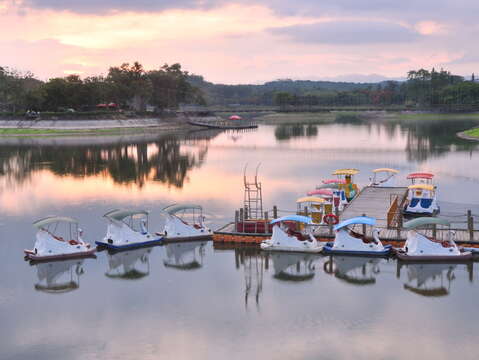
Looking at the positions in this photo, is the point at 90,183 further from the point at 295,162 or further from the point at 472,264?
the point at 472,264

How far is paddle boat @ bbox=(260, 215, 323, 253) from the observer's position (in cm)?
3647

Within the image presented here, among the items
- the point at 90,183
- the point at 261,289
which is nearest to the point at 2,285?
the point at 261,289

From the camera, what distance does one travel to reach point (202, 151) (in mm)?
110000

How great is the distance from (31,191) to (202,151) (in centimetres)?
5095

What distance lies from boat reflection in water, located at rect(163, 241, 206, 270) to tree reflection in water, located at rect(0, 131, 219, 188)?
25.3m

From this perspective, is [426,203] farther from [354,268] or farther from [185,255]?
[185,255]


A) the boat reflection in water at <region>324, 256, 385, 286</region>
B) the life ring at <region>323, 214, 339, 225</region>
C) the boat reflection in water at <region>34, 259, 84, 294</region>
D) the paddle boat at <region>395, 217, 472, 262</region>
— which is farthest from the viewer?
the life ring at <region>323, 214, 339, 225</region>

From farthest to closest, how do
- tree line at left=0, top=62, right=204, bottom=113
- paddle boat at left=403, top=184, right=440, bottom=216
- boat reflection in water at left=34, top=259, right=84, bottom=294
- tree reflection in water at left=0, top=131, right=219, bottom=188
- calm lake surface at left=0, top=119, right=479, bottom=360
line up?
tree line at left=0, top=62, right=204, bottom=113 → tree reflection in water at left=0, top=131, right=219, bottom=188 → paddle boat at left=403, top=184, right=440, bottom=216 → boat reflection in water at left=34, top=259, right=84, bottom=294 → calm lake surface at left=0, top=119, right=479, bottom=360

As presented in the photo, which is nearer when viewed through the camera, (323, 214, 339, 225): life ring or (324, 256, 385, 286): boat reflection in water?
(324, 256, 385, 286): boat reflection in water

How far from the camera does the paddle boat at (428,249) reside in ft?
111

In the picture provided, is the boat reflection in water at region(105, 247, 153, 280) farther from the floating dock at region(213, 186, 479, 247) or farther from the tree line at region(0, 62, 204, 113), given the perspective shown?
the tree line at region(0, 62, 204, 113)

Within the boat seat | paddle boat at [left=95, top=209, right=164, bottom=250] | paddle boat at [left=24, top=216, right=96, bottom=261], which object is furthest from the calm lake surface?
the boat seat

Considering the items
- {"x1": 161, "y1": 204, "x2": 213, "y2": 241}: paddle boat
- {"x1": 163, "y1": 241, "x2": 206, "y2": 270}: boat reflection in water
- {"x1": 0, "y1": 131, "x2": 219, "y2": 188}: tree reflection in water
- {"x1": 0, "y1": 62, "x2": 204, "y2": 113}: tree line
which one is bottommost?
{"x1": 0, "y1": 131, "x2": 219, "y2": 188}: tree reflection in water

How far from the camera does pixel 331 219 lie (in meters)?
39.7
